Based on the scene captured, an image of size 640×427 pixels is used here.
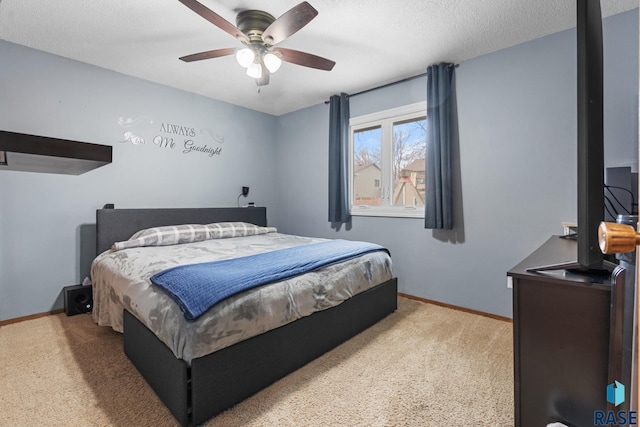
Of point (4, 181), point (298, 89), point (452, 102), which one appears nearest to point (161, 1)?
point (298, 89)

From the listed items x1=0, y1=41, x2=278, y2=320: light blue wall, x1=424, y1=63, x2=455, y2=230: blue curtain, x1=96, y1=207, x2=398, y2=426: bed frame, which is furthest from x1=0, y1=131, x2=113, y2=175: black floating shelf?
x1=424, y1=63, x2=455, y2=230: blue curtain

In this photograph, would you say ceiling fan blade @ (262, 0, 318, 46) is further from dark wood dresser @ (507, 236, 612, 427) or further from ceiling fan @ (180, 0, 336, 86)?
dark wood dresser @ (507, 236, 612, 427)

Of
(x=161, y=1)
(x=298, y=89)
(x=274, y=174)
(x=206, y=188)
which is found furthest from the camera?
(x=274, y=174)

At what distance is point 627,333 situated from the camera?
63 cm

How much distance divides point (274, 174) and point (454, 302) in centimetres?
314

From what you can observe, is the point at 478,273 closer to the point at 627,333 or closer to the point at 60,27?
the point at 627,333

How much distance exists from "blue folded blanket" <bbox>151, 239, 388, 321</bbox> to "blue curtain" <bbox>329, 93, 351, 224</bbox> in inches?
55.5

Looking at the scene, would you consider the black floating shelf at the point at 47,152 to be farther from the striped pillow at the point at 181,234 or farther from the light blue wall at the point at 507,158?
the light blue wall at the point at 507,158

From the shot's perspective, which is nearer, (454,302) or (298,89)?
(454,302)

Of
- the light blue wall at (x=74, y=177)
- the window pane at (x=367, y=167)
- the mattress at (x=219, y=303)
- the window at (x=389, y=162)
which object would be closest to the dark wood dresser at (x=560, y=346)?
the mattress at (x=219, y=303)

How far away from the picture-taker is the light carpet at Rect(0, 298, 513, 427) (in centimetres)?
150

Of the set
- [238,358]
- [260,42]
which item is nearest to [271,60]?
[260,42]

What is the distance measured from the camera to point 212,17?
6.03ft

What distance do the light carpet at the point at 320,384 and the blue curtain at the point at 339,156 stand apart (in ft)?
5.72
